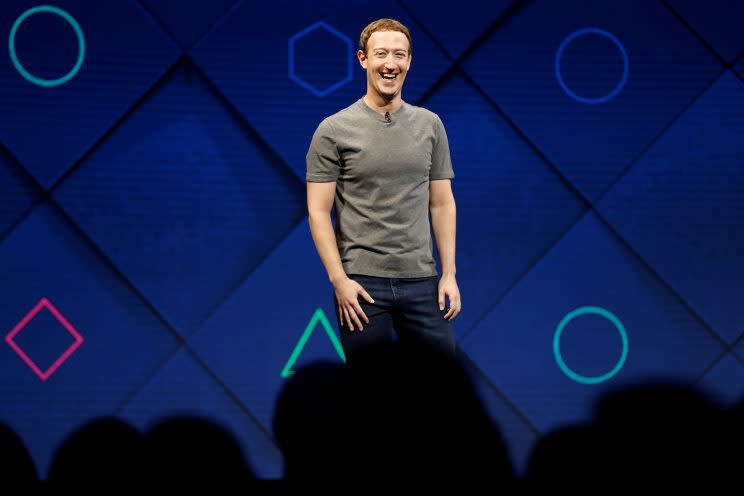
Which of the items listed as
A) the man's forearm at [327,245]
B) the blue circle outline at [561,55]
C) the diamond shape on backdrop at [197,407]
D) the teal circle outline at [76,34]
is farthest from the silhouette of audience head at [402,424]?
the teal circle outline at [76,34]

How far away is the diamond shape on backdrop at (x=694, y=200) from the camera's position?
7.34 feet

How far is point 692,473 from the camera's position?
2098 millimetres

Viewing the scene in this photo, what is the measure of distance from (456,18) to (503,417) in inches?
45.2

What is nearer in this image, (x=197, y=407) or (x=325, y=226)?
(x=325, y=226)

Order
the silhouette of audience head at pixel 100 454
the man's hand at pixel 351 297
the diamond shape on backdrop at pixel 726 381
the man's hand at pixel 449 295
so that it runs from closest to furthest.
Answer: the man's hand at pixel 351 297 → the man's hand at pixel 449 295 → the silhouette of audience head at pixel 100 454 → the diamond shape on backdrop at pixel 726 381

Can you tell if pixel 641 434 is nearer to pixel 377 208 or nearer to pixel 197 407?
pixel 377 208

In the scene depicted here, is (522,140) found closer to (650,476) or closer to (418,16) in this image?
(418,16)

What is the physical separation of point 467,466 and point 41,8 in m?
1.69

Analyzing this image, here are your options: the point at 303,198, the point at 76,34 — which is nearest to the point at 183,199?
the point at 303,198

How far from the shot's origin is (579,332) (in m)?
2.24

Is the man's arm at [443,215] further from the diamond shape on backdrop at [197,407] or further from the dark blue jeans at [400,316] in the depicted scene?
the diamond shape on backdrop at [197,407]

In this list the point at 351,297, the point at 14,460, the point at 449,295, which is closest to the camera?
the point at 351,297

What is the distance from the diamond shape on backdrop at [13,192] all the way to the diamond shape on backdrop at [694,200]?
1.62 m

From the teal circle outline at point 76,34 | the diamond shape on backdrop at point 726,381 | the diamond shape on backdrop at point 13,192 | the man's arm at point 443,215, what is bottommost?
the diamond shape on backdrop at point 726,381
